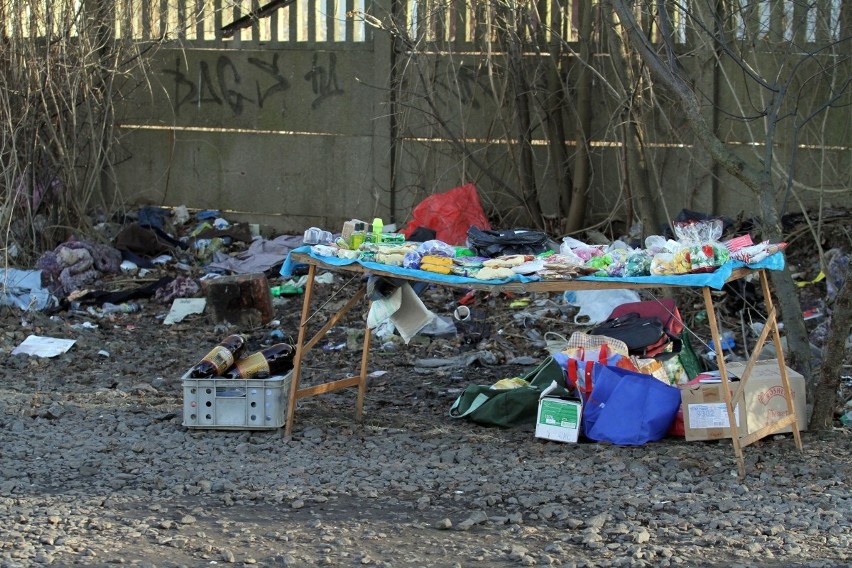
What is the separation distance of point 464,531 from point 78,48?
6.42 m

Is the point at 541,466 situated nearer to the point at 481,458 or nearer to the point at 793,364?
the point at 481,458

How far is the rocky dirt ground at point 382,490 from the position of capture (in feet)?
13.1

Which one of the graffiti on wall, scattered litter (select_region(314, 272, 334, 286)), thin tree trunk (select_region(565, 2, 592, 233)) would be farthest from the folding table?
the graffiti on wall

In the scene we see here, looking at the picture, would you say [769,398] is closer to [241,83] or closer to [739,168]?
[739,168]

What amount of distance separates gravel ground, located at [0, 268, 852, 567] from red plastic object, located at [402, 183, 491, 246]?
8.88ft

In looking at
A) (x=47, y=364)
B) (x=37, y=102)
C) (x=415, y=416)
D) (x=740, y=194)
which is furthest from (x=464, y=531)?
(x=37, y=102)

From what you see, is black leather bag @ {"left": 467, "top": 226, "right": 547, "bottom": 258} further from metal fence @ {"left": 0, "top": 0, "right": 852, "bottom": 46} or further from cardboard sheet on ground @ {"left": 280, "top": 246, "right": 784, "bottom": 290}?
metal fence @ {"left": 0, "top": 0, "right": 852, "bottom": 46}

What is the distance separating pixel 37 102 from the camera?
9.15 m

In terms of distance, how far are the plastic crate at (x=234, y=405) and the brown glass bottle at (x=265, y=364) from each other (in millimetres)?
130

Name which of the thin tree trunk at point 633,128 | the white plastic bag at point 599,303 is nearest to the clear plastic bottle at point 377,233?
the white plastic bag at point 599,303

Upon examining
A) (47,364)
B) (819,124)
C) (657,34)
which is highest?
(657,34)

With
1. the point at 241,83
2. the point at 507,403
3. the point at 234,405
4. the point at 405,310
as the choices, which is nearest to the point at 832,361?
the point at 507,403

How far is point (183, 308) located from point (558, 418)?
4.10 meters

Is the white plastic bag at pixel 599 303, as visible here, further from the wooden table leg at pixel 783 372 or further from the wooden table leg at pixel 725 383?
Result: the wooden table leg at pixel 725 383
